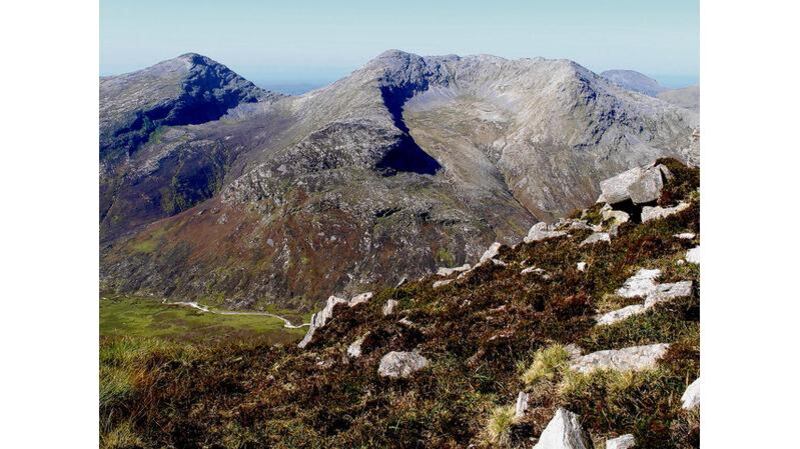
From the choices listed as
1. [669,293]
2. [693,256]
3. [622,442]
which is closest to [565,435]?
[622,442]

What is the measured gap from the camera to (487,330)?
43.5 ft

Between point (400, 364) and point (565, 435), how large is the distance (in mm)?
6409

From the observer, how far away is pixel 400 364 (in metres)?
11.8

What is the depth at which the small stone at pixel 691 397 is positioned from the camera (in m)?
6.27

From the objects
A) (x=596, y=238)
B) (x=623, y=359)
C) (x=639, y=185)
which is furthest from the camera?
(x=639, y=185)

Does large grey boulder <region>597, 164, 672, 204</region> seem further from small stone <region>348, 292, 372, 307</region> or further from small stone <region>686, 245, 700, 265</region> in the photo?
small stone <region>348, 292, 372, 307</region>

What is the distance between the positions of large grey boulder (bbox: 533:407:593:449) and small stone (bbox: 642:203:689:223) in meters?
15.3

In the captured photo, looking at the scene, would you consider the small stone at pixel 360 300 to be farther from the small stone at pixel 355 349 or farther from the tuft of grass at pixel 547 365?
the tuft of grass at pixel 547 365

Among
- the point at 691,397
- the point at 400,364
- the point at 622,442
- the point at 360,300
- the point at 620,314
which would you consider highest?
the point at 691,397

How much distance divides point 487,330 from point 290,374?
5729mm

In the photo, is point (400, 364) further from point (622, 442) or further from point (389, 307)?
point (389, 307)

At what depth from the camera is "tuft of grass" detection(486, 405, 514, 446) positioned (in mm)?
7379
